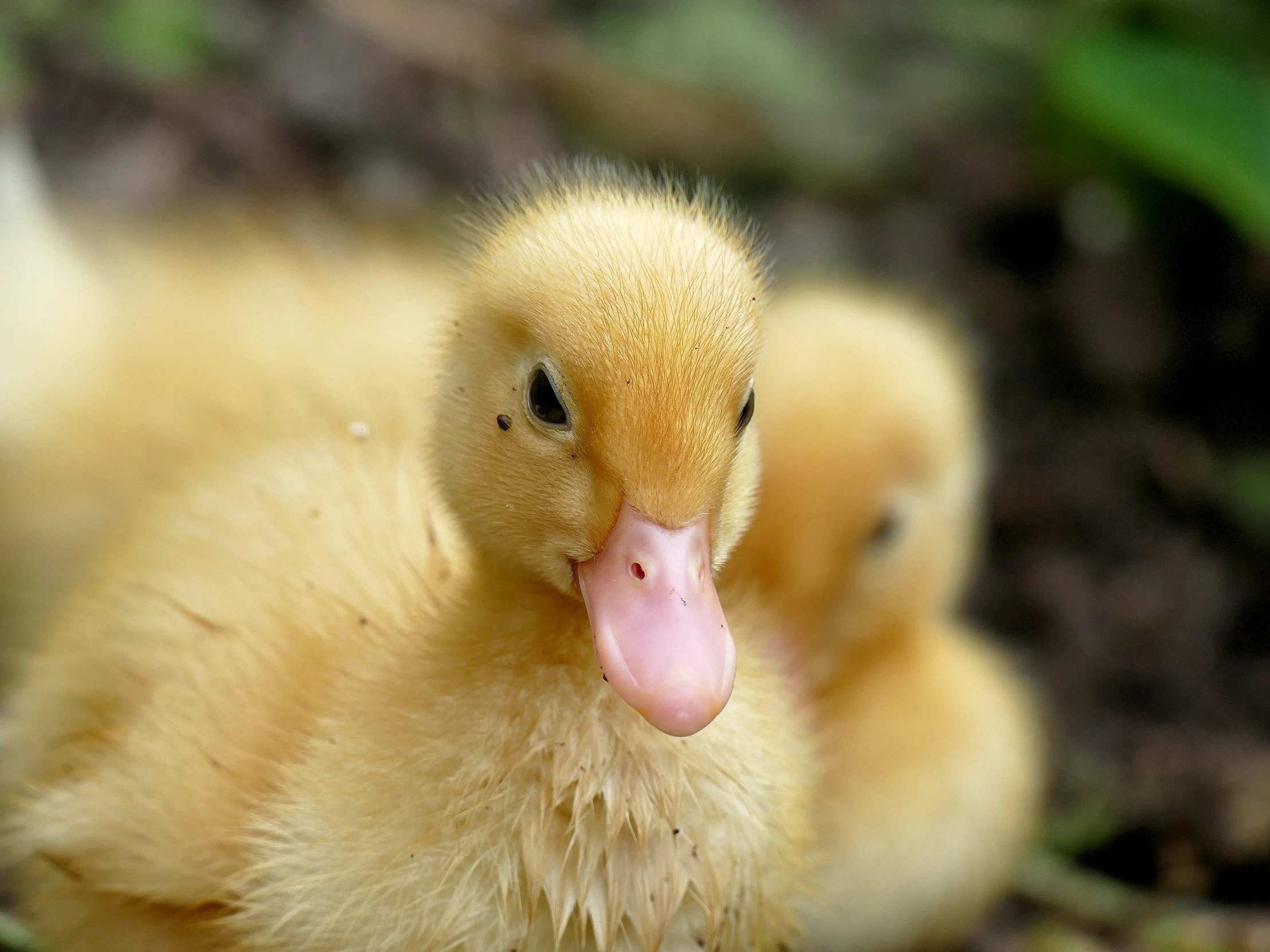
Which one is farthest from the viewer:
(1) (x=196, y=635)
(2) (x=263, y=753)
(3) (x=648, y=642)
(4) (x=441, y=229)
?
(4) (x=441, y=229)

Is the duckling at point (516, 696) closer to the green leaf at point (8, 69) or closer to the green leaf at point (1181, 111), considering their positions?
the green leaf at point (8, 69)

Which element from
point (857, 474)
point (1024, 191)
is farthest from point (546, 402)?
point (1024, 191)

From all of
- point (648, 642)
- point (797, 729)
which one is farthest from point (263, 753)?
point (797, 729)

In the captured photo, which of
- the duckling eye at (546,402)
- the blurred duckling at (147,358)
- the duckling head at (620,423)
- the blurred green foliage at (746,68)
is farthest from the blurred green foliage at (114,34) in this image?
the duckling eye at (546,402)

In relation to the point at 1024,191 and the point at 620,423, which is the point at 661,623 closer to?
the point at 620,423

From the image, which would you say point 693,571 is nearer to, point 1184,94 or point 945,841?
point 945,841

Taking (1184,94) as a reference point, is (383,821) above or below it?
below
